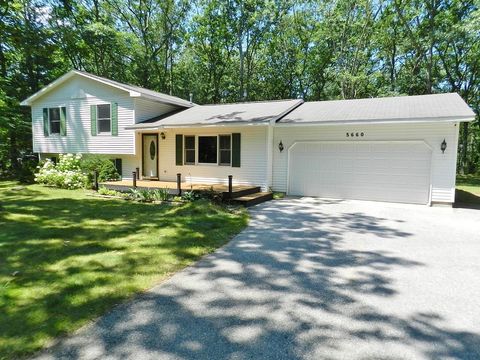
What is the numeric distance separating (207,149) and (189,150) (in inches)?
33.9

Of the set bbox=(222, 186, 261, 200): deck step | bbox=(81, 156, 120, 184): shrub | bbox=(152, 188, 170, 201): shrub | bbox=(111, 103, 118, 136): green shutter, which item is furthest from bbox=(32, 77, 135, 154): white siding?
bbox=(222, 186, 261, 200): deck step

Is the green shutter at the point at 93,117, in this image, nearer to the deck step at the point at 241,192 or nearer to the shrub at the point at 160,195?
the shrub at the point at 160,195

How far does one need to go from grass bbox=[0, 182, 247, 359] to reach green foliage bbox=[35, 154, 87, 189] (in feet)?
12.7

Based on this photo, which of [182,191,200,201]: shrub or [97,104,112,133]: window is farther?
[97,104,112,133]: window

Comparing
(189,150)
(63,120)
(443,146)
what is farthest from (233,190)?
(63,120)

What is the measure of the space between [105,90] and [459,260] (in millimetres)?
13890

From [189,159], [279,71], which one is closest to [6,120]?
[189,159]

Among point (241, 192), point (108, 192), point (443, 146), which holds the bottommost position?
point (108, 192)

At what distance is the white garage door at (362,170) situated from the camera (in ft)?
32.3

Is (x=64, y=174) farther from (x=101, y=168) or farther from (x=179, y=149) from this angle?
(x=179, y=149)

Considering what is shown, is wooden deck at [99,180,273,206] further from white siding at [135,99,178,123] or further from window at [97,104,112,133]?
white siding at [135,99,178,123]

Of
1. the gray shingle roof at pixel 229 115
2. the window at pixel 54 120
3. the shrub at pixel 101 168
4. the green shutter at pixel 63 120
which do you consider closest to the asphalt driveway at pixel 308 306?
the gray shingle roof at pixel 229 115

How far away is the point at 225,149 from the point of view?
40.1ft

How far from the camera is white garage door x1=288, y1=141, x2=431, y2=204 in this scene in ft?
32.3
